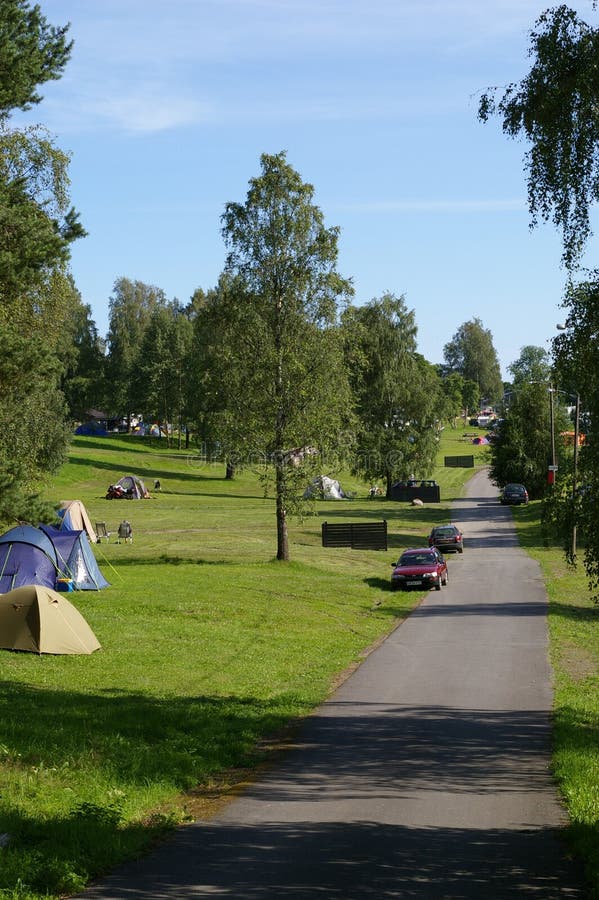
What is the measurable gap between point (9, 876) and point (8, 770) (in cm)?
357

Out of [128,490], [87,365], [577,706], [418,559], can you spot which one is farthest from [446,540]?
[87,365]

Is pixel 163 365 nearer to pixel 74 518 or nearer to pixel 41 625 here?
pixel 74 518

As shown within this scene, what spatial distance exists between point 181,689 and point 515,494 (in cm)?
6098

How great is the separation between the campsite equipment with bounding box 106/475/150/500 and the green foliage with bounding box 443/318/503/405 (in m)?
127

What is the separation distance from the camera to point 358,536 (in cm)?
4912

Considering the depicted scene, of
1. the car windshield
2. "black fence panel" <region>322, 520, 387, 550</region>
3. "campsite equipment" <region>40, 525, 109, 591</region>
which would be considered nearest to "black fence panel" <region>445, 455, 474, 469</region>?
"black fence panel" <region>322, 520, 387, 550</region>

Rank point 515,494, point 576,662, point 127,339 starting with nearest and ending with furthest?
point 576,662 → point 515,494 → point 127,339

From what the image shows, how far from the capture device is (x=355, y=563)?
43.2m

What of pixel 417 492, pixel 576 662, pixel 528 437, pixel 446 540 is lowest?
pixel 576 662

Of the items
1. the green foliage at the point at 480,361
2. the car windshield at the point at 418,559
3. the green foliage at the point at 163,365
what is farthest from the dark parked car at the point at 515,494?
the green foliage at the point at 480,361

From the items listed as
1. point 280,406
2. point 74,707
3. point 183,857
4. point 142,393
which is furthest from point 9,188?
point 142,393

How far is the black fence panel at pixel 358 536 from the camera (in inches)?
1927

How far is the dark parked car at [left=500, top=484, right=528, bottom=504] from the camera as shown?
77000mm

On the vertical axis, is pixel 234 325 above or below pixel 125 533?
above
